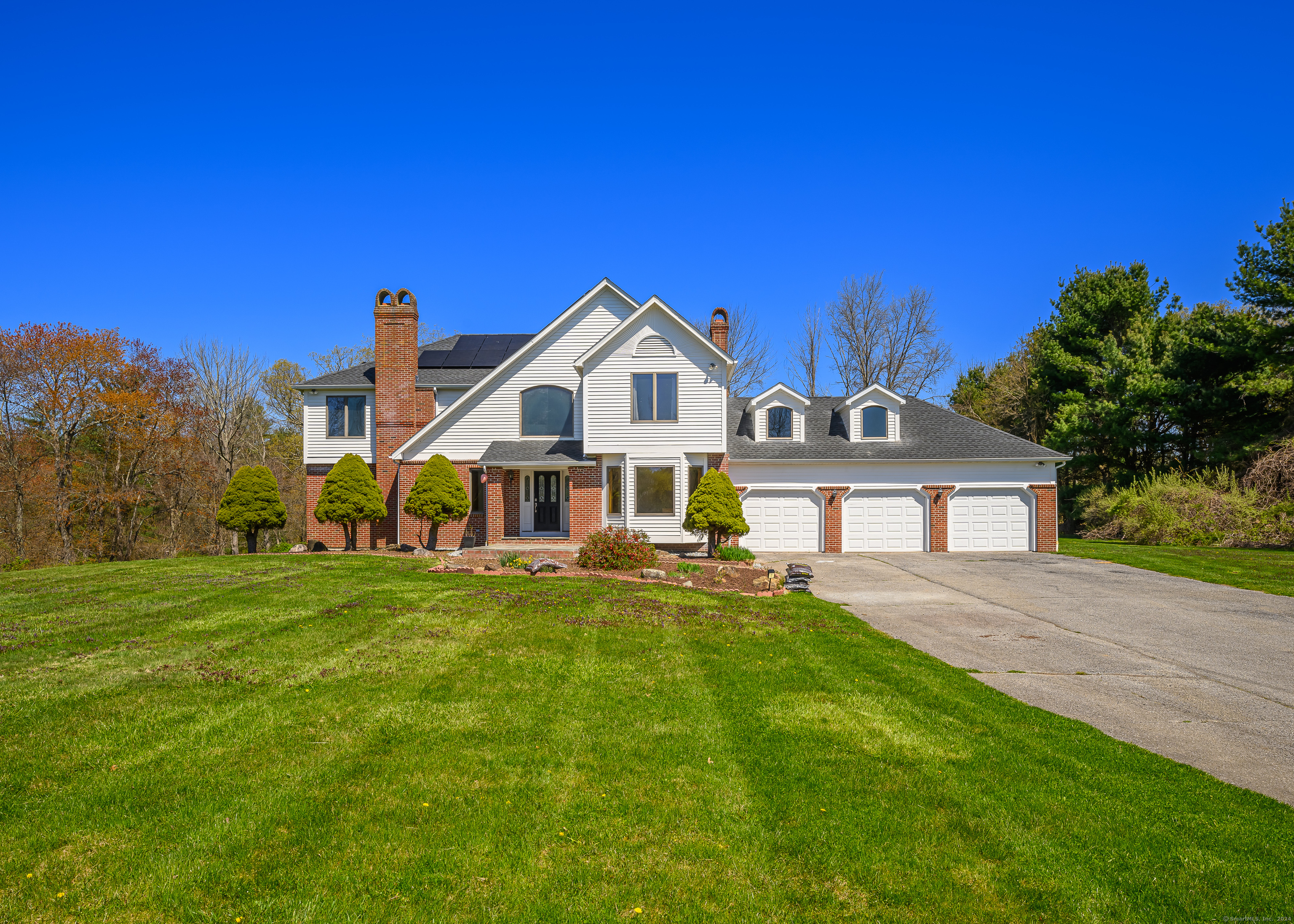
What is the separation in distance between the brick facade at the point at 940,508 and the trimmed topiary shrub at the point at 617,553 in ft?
37.5

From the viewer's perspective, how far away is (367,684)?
6.60 m

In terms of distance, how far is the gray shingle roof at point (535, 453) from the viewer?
20469 mm

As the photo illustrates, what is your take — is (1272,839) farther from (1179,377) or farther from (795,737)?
(1179,377)

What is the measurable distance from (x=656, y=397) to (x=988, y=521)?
482 inches

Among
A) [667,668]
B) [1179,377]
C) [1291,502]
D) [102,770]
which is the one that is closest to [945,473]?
[1291,502]

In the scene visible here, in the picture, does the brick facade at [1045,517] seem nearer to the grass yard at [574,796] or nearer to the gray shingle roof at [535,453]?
the gray shingle roof at [535,453]

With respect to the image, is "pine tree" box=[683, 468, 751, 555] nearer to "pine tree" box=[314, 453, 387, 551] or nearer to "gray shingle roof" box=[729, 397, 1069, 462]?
"gray shingle roof" box=[729, 397, 1069, 462]

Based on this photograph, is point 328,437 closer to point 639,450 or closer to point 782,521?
point 639,450

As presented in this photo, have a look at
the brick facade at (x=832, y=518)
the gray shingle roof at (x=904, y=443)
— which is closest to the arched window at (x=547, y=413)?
the gray shingle roof at (x=904, y=443)

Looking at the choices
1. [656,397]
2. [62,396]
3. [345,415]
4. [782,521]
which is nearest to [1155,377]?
[782,521]

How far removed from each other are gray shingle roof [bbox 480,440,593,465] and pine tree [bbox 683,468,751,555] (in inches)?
157

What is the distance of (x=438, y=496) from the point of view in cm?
1986

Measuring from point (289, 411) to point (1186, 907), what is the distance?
46584mm

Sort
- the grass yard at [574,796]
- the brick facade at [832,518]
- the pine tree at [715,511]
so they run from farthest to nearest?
the brick facade at [832,518] → the pine tree at [715,511] → the grass yard at [574,796]
